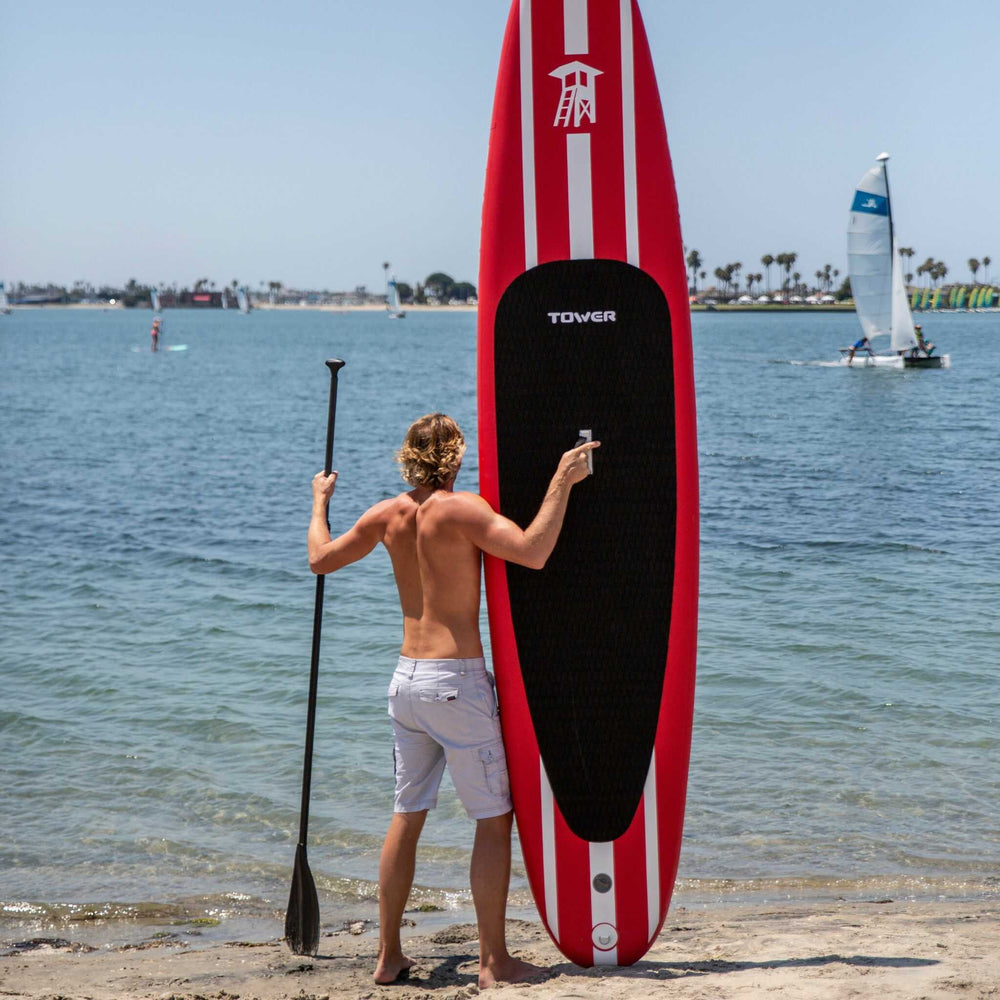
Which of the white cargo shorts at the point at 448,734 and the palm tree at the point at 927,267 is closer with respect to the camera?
the white cargo shorts at the point at 448,734

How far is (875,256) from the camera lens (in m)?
35.3

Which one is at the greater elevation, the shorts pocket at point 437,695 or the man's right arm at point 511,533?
the man's right arm at point 511,533

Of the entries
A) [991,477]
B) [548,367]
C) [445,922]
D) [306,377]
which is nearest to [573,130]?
[548,367]

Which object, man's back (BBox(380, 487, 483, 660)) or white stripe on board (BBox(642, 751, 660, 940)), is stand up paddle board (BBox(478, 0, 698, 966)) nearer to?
white stripe on board (BBox(642, 751, 660, 940))

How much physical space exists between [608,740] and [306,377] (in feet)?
152

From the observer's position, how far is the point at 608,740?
3564 millimetres

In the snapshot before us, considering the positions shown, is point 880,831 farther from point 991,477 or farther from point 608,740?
point 991,477

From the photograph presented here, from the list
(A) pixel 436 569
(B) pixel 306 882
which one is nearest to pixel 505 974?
(B) pixel 306 882

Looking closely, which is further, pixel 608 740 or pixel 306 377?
pixel 306 377

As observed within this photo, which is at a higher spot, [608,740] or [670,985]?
[608,740]

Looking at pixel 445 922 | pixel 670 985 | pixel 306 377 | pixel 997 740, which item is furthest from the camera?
pixel 306 377

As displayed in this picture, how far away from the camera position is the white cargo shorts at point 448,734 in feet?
10.1

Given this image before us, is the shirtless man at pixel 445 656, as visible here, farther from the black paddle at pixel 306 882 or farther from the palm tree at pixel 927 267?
the palm tree at pixel 927 267

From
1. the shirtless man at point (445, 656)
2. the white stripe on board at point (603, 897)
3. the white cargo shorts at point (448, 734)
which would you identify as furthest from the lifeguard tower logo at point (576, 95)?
the white stripe on board at point (603, 897)
